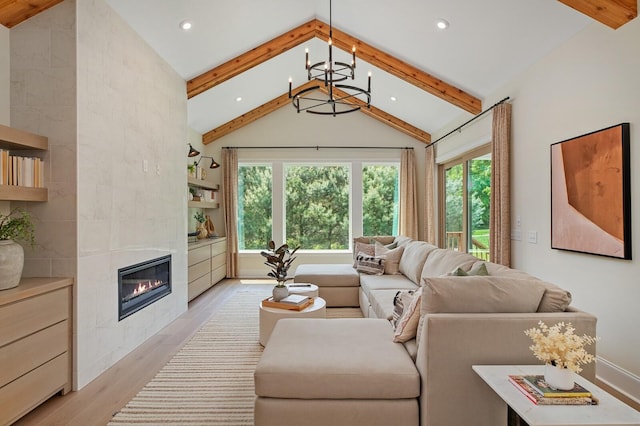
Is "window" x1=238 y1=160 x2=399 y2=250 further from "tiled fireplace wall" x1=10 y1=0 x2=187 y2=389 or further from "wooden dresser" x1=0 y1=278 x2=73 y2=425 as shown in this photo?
"wooden dresser" x1=0 y1=278 x2=73 y2=425

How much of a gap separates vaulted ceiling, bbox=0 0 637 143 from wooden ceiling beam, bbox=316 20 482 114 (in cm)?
1

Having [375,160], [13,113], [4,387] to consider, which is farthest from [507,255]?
[13,113]

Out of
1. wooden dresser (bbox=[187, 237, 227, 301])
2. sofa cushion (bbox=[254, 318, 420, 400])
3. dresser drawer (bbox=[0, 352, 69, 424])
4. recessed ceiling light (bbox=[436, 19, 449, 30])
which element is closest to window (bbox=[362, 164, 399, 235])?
wooden dresser (bbox=[187, 237, 227, 301])

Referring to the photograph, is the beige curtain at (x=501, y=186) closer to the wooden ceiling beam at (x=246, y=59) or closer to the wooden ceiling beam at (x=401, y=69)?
the wooden ceiling beam at (x=401, y=69)

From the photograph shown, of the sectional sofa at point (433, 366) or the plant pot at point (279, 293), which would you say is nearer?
the sectional sofa at point (433, 366)

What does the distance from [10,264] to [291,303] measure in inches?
81.6

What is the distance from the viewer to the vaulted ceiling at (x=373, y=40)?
123 inches

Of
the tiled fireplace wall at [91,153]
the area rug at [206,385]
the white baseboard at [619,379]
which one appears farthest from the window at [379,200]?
the white baseboard at [619,379]

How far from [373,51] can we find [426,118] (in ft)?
6.32

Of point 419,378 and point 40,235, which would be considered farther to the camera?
point 40,235

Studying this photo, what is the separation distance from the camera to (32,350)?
2250 millimetres

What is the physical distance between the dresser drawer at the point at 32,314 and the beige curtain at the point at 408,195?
567 cm

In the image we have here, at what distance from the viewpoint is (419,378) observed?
1.88 metres

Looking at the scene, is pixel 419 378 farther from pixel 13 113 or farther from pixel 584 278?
pixel 13 113
